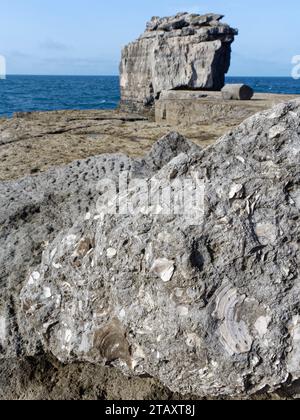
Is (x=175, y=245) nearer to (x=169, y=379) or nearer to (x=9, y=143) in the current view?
(x=169, y=379)

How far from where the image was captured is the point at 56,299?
233cm

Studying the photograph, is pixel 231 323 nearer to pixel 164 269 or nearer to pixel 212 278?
pixel 212 278

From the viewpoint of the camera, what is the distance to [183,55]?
1956cm

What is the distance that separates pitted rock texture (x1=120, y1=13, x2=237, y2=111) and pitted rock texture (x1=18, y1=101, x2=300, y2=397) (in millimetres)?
17440

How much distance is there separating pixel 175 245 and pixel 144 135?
6795mm

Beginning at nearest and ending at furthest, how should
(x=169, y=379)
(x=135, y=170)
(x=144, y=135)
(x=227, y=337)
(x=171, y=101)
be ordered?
(x=227, y=337)
(x=169, y=379)
(x=135, y=170)
(x=144, y=135)
(x=171, y=101)

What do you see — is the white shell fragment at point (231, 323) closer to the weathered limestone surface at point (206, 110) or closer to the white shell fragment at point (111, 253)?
the white shell fragment at point (111, 253)

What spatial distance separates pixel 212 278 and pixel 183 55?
18797mm

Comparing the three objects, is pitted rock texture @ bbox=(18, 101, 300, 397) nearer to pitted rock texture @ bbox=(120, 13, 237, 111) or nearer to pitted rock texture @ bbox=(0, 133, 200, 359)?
pitted rock texture @ bbox=(0, 133, 200, 359)

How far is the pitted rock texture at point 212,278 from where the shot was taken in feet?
6.21

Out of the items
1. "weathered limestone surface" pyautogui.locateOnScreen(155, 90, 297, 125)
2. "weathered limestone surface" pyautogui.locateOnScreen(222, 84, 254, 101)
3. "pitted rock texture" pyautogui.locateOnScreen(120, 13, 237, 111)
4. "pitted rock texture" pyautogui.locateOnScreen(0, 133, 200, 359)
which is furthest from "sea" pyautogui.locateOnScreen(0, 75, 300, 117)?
"pitted rock texture" pyautogui.locateOnScreen(0, 133, 200, 359)

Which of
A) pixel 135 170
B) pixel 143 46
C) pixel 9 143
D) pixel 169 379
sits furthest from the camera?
pixel 143 46

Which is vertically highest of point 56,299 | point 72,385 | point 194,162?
point 194,162

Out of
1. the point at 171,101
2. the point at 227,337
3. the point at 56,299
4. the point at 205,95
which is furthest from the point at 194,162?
the point at 205,95
